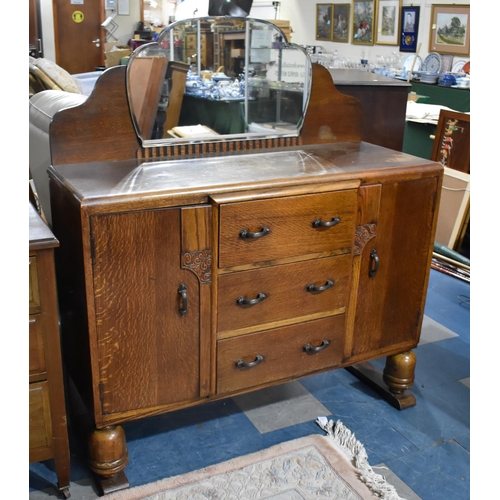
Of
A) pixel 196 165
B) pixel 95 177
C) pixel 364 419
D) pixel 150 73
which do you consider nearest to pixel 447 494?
pixel 364 419

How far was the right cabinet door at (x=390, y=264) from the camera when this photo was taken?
184 centimetres

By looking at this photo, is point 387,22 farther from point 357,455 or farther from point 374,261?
point 357,455

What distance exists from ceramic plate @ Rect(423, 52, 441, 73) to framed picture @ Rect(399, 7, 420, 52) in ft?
0.82

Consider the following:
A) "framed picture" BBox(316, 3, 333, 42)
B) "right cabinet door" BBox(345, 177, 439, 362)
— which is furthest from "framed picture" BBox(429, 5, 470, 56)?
"right cabinet door" BBox(345, 177, 439, 362)

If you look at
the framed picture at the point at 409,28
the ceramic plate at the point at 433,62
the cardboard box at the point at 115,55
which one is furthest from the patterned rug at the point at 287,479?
the cardboard box at the point at 115,55

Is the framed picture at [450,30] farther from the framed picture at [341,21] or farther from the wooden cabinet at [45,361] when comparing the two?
the wooden cabinet at [45,361]

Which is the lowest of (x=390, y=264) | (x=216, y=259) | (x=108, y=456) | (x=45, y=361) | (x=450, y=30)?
(x=108, y=456)

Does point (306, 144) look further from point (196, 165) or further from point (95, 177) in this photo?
point (95, 177)

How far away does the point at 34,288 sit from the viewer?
1432 millimetres

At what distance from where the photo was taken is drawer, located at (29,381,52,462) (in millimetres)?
1525

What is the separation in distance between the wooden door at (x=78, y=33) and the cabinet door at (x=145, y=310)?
742 cm

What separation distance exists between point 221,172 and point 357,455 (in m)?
0.93

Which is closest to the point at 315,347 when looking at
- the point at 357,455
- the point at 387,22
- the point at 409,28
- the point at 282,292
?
the point at 282,292
